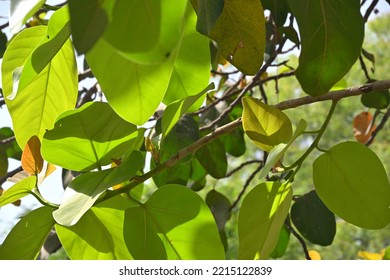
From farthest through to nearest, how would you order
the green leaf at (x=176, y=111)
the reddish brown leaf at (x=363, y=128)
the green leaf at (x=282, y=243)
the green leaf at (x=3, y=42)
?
1. the reddish brown leaf at (x=363, y=128)
2. the green leaf at (x=282, y=243)
3. the green leaf at (x=3, y=42)
4. the green leaf at (x=176, y=111)

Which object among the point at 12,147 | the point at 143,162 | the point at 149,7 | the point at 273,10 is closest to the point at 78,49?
the point at 149,7

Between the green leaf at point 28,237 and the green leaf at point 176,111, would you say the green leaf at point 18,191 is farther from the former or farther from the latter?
the green leaf at point 176,111

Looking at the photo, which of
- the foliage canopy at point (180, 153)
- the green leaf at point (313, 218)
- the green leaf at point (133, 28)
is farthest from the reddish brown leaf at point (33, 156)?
the green leaf at point (313, 218)

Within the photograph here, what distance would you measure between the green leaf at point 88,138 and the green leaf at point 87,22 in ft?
0.89

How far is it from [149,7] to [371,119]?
3.82ft

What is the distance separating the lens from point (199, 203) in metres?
0.55

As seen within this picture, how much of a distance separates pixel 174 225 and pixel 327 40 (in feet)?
0.62

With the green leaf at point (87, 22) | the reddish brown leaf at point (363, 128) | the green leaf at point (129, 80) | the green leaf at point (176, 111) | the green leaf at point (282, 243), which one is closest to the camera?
→ the green leaf at point (87, 22)

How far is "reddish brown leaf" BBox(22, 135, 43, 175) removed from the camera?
596 millimetres

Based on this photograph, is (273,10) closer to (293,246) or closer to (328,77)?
(328,77)

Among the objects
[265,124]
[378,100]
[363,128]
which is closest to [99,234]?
[265,124]

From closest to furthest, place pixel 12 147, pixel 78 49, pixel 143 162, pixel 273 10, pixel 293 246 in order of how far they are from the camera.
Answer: pixel 78 49, pixel 143 162, pixel 273 10, pixel 12 147, pixel 293 246

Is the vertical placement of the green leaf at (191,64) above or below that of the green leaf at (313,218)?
above

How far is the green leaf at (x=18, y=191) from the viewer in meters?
0.55
